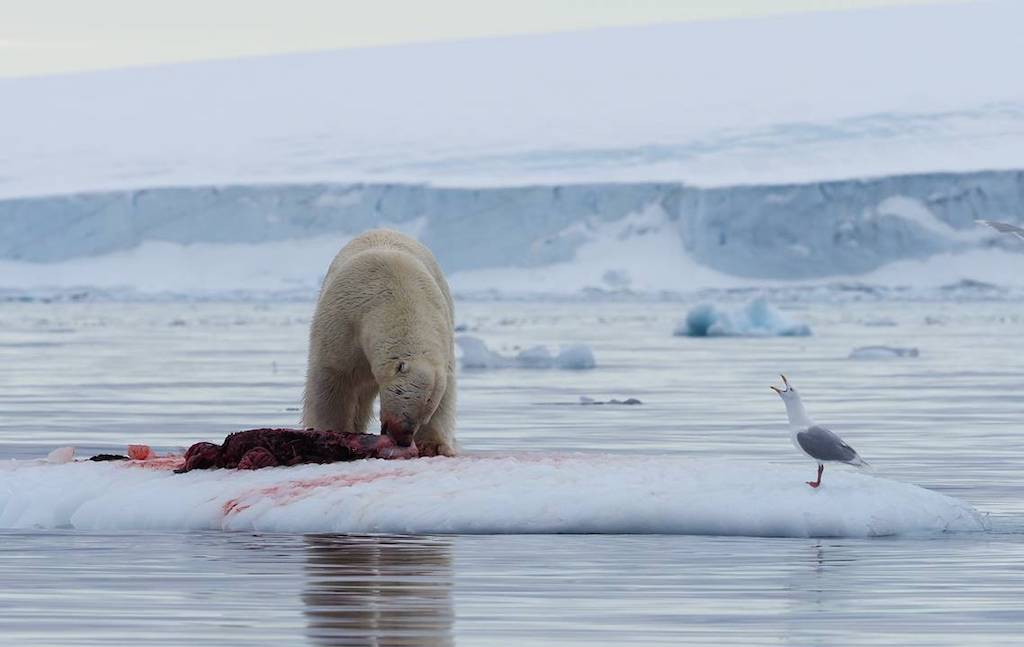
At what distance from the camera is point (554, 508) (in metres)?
6.75

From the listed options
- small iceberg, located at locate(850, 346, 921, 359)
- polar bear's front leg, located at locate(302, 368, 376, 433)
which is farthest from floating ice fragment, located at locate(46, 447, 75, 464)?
small iceberg, located at locate(850, 346, 921, 359)

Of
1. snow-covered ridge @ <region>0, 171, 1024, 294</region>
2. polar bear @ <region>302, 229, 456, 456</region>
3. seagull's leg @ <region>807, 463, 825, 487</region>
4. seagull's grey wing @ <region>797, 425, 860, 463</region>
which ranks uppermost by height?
snow-covered ridge @ <region>0, 171, 1024, 294</region>

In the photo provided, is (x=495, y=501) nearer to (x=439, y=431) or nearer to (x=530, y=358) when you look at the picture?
(x=439, y=431)

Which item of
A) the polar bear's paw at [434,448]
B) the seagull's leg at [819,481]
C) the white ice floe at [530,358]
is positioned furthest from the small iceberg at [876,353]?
the seagull's leg at [819,481]

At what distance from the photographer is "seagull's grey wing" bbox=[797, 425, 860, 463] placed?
6.57 metres

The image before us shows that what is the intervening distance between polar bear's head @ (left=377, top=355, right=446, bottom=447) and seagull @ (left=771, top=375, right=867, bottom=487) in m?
1.74

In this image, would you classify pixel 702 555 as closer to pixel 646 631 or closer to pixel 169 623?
pixel 646 631

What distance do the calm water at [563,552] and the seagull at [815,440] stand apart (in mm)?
282

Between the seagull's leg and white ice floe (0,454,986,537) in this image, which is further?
the seagull's leg

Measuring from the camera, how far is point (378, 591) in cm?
519

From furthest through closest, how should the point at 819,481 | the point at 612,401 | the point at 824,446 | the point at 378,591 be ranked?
the point at 612,401 → the point at 819,481 → the point at 824,446 → the point at 378,591

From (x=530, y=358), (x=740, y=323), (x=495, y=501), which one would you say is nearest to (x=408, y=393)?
(x=495, y=501)

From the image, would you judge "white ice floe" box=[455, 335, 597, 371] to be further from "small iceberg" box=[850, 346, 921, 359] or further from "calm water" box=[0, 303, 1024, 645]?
"small iceberg" box=[850, 346, 921, 359]

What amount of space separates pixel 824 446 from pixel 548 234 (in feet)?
142
